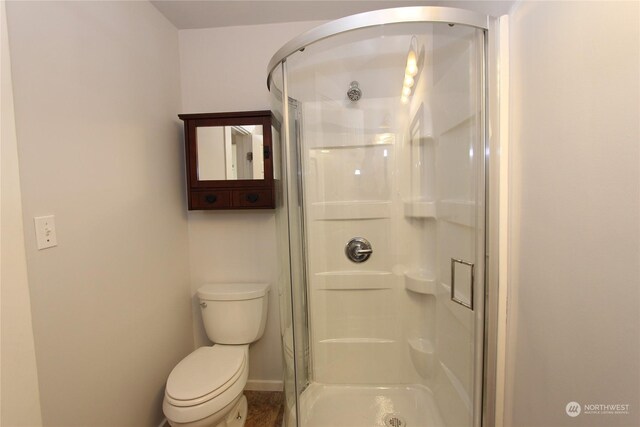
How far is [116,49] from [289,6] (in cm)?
93

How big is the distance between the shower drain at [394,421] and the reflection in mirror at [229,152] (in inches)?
56.3

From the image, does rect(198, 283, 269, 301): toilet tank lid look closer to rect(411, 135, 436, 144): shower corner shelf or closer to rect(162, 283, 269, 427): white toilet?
rect(162, 283, 269, 427): white toilet

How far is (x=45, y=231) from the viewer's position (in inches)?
38.6

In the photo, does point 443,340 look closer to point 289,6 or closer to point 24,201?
point 24,201

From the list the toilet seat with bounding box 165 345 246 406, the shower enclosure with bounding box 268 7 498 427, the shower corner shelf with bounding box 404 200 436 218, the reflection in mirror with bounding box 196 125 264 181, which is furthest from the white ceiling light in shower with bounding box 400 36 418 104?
the toilet seat with bounding box 165 345 246 406

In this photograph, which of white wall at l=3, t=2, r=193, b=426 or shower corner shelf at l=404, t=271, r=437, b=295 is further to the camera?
shower corner shelf at l=404, t=271, r=437, b=295

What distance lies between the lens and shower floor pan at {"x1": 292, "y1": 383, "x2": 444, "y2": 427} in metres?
1.34

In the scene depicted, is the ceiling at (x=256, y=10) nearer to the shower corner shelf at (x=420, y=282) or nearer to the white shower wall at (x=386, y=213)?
the white shower wall at (x=386, y=213)

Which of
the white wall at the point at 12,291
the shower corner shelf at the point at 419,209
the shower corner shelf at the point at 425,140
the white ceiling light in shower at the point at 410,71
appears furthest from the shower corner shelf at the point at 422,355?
the white wall at the point at 12,291

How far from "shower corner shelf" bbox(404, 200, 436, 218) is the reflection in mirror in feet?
2.84

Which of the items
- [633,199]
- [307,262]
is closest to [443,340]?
[307,262]

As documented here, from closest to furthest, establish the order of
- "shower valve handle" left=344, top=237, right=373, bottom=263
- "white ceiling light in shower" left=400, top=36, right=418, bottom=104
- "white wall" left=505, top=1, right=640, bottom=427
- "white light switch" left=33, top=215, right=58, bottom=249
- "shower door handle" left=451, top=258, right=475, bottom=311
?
1. "white wall" left=505, top=1, right=640, bottom=427
2. "white light switch" left=33, top=215, right=58, bottom=249
3. "shower door handle" left=451, top=258, right=475, bottom=311
4. "white ceiling light in shower" left=400, top=36, right=418, bottom=104
5. "shower valve handle" left=344, top=237, right=373, bottom=263

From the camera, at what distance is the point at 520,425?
3.11 feet

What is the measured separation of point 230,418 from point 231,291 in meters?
0.66
